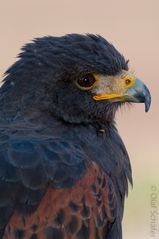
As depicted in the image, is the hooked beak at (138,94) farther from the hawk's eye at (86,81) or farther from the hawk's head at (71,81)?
the hawk's eye at (86,81)

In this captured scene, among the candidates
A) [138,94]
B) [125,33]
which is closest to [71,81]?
[138,94]

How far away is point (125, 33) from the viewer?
1977cm

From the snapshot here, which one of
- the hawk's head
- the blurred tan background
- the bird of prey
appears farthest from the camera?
the blurred tan background

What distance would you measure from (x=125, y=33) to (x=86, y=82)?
10.3 meters

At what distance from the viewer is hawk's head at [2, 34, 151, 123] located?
31.1ft

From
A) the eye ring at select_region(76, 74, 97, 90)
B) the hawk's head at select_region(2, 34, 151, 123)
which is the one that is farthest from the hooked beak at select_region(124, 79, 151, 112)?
the eye ring at select_region(76, 74, 97, 90)

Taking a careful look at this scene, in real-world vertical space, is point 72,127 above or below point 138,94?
below

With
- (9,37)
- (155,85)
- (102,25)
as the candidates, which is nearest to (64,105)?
(155,85)

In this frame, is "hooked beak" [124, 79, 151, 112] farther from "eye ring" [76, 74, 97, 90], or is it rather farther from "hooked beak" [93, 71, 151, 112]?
"eye ring" [76, 74, 97, 90]

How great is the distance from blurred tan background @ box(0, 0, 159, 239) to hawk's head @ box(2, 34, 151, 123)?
2.99 metres

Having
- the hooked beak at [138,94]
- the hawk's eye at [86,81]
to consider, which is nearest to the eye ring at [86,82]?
the hawk's eye at [86,81]

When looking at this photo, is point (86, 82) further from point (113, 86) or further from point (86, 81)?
point (113, 86)

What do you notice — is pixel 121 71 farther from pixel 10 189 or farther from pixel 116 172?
pixel 10 189

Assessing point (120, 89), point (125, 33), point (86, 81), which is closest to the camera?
point (86, 81)
